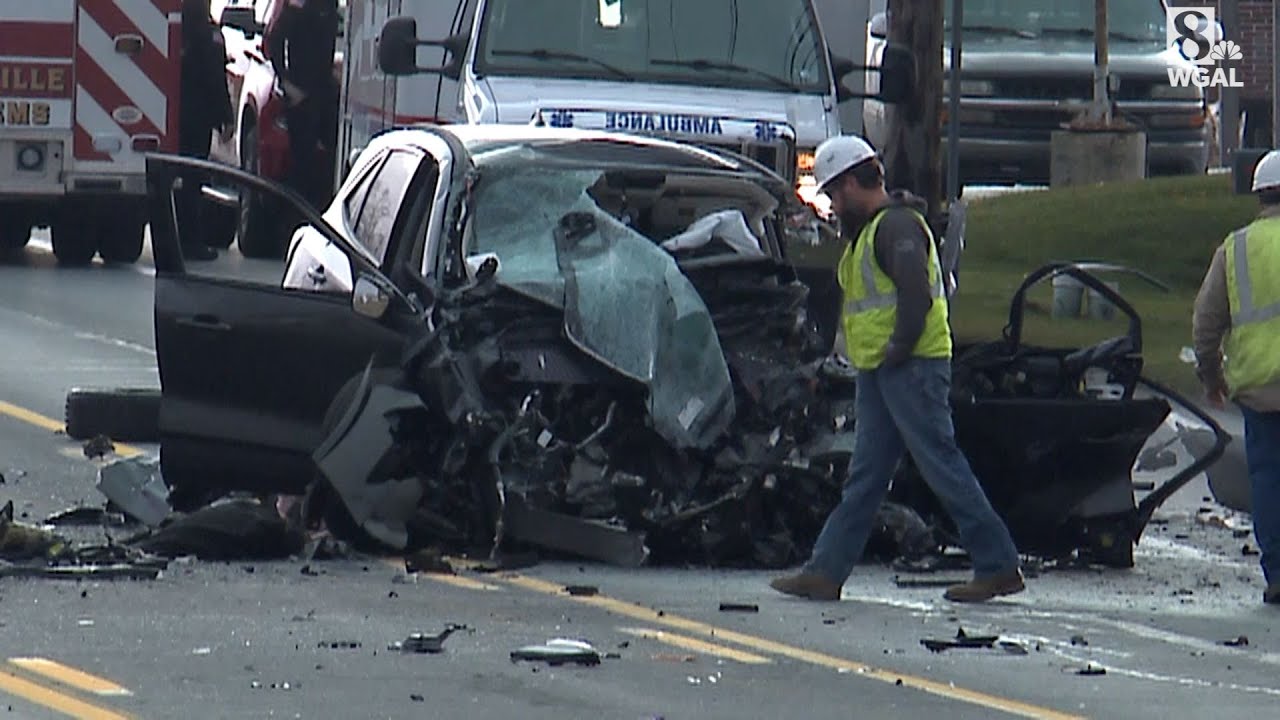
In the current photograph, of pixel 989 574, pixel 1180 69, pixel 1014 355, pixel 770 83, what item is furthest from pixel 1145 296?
pixel 989 574

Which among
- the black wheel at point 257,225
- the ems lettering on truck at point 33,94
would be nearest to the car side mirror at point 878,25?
the black wheel at point 257,225

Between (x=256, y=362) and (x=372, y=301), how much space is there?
1.58ft

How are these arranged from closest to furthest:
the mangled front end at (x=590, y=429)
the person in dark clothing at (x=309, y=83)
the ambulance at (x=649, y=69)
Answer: the mangled front end at (x=590, y=429) → the ambulance at (x=649, y=69) → the person in dark clothing at (x=309, y=83)

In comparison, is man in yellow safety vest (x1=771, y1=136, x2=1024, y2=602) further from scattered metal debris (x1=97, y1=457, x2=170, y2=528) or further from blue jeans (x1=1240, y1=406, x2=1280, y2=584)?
scattered metal debris (x1=97, y1=457, x2=170, y2=528)

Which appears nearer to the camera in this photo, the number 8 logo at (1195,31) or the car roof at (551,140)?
the car roof at (551,140)

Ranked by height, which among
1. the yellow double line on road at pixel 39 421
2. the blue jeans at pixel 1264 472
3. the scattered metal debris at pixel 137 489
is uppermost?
the blue jeans at pixel 1264 472

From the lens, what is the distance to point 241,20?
24.2 meters

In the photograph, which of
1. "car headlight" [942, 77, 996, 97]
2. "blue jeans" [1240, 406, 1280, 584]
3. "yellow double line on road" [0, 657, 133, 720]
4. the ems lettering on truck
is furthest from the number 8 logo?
"yellow double line on road" [0, 657, 133, 720]

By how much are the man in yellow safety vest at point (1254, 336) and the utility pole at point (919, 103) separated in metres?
7.94

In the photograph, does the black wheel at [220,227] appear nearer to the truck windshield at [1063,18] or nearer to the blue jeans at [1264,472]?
the truck windshield at [1063,18]

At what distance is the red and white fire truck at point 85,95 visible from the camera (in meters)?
22.8

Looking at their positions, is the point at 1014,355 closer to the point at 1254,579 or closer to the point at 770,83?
the point at 1254,579

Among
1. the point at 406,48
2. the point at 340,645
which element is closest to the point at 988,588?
the point at 340,645

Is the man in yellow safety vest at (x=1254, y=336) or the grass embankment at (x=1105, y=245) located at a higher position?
the man in yellow safety vest at (x=1254, y=336)
